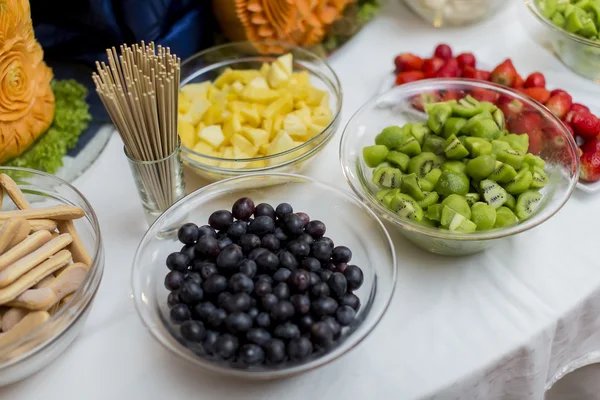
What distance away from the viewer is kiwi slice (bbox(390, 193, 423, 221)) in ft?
2.50

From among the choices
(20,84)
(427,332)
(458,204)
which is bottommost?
(427,332)

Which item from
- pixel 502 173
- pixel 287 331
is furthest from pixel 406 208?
pixel 287 331

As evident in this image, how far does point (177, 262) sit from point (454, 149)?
0.41 m

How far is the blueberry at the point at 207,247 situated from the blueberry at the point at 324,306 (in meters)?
0.13

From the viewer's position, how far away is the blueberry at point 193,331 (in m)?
0.62

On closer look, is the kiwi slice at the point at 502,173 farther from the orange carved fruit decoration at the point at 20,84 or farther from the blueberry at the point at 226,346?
the orange carved fruit decoration at the point at 20,84

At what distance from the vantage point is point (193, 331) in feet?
2.04

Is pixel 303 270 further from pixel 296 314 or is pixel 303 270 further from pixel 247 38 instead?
pixel 247 38

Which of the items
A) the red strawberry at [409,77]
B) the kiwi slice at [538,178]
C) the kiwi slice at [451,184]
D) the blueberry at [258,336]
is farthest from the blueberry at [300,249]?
the red strawberry at [409,77]

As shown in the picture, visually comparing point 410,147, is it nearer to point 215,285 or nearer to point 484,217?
point 484,217

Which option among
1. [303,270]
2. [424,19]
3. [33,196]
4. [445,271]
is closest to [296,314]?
[303,270]

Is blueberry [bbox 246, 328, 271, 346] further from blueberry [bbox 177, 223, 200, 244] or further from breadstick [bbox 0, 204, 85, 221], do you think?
breadstick [bbox 0, 204, 85, 221]

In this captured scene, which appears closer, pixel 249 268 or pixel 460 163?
pixel 249 268

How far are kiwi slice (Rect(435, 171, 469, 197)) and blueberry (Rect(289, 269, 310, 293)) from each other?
24cm
